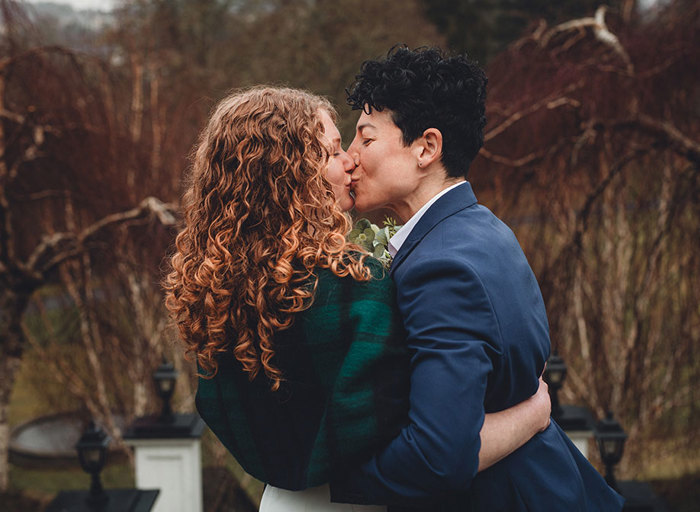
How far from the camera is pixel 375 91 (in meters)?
1.51

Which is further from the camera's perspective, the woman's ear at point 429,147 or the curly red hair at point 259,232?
the woman's ear at point 429,147

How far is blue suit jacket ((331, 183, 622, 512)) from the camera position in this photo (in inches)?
48.4

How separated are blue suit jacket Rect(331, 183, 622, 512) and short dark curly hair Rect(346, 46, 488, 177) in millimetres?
119

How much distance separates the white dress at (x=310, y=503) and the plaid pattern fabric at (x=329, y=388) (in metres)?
0.09

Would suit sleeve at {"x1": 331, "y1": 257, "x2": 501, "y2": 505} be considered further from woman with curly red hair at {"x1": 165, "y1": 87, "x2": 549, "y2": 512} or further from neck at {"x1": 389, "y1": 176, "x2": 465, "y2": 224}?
neck at {"x1": 389, "y1": 176, "x2": 465, "y2": 224}

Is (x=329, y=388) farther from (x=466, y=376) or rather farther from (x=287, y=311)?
(x=466, y=376)

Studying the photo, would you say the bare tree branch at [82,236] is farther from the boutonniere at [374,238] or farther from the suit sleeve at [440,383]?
the suit sleeve at [440,383]

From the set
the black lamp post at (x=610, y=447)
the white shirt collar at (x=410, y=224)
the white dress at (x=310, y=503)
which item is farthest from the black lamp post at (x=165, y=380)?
the white shirt collar at (x=410, y=224)

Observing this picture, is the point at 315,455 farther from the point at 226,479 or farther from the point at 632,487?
the point at 226,479

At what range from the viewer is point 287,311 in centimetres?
134

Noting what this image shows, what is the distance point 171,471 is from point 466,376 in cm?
300

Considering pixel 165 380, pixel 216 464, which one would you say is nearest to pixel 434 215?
pixel 165 380

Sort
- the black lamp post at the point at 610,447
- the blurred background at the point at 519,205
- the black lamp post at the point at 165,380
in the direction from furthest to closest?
the blurred background at the point at 519,205 → the black lamp post at the point at 165,380 → the black lamp post at the point at 610,447

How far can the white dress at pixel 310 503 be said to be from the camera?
4.98 feet
